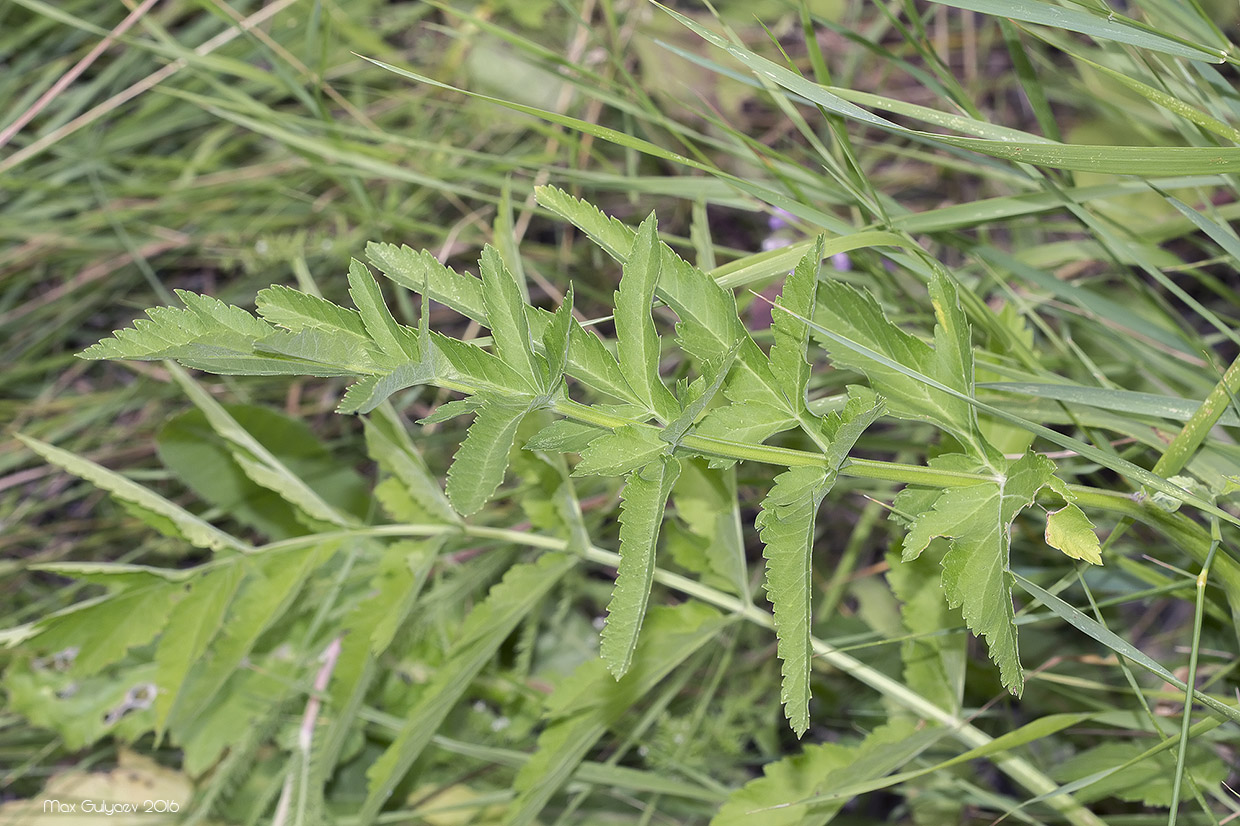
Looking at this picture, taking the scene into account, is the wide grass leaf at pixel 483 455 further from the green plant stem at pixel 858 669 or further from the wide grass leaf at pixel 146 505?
the wide grass leaf at pixel 146 505

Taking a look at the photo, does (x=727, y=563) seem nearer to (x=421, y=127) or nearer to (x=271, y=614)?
(x=271, y=614)

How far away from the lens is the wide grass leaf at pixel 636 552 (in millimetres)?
825

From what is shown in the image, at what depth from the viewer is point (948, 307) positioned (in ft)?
2.85

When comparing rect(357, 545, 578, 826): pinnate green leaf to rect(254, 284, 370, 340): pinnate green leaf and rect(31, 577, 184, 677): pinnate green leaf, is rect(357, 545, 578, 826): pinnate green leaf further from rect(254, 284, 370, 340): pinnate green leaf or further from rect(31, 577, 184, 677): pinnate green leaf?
rect(254, 284, 370, 340): pinnate green leaf

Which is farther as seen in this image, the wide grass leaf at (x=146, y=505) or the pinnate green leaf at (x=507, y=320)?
the wide grass leaf at (x=146, y=505)

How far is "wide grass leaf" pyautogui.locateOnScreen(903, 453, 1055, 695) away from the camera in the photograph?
0.81 metres

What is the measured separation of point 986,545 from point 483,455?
1.63 feet

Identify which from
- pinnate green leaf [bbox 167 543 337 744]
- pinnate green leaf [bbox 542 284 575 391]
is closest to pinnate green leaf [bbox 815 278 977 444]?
pinnate green leaf [bbox 542 284 575 391]

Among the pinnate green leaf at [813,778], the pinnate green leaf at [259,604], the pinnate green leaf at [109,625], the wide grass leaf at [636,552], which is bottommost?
the pinnate green leaf at [109,625]

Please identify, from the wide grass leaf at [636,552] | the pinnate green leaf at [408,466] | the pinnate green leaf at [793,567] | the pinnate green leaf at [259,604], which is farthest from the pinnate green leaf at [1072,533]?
the pinnate green leaf at [259,604]

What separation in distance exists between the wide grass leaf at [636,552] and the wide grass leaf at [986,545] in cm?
24

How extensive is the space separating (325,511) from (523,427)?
1.10ft

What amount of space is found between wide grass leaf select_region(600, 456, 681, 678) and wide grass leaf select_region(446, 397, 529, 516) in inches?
5.2

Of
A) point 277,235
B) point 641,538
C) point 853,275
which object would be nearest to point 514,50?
point 277,235
